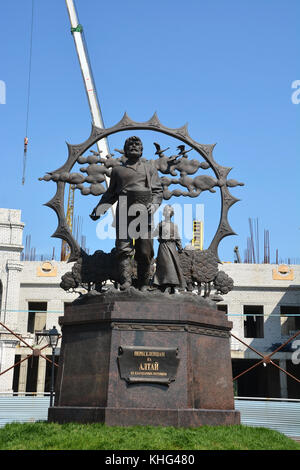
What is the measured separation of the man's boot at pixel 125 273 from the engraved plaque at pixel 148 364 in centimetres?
143

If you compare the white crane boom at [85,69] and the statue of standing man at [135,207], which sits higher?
the white crane boom at [85,69]

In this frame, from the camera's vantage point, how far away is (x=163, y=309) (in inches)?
372

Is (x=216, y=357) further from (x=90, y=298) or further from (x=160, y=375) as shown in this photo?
(x=90, y=298)

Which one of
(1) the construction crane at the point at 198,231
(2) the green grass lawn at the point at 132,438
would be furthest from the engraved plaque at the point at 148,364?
(1) the construction crane at the point at 198,231

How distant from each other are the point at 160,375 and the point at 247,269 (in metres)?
30.3

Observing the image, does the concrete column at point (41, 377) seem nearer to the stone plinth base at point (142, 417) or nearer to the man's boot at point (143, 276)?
the man's boot at point (143, 276)

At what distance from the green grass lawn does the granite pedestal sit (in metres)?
0.39

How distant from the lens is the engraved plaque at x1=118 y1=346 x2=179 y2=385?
8.92 meters

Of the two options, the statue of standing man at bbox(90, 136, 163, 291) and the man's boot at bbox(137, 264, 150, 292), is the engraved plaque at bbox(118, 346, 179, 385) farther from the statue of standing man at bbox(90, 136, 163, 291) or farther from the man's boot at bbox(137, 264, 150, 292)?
the man's boot at bbox(137, 264, 150, 292)

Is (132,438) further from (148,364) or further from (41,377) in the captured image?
(41,377)

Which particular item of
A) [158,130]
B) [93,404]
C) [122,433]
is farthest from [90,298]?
[158,130]

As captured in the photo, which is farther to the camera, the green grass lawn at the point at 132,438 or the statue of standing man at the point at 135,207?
the statue of standing man at the point at 135,207

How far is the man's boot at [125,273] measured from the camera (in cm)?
1020

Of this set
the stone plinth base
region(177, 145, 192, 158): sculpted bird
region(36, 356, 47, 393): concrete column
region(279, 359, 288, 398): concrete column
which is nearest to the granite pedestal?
the stone plinth base
